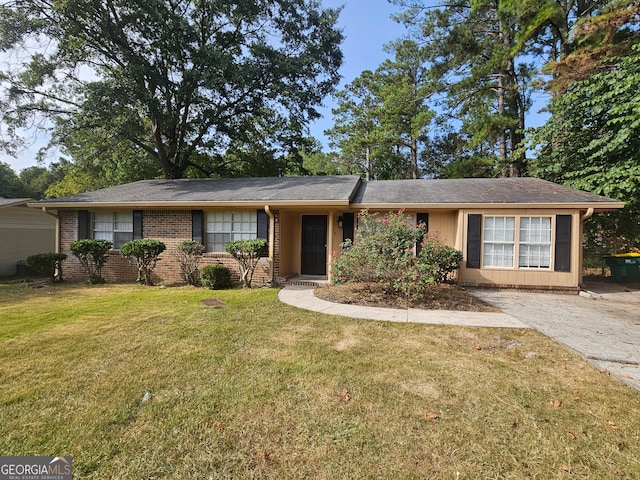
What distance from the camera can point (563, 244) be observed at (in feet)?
24.6

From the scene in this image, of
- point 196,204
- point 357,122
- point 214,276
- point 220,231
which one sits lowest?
point 214,276

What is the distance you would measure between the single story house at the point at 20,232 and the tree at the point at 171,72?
4284 mm

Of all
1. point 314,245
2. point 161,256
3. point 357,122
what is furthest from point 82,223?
point 357,122

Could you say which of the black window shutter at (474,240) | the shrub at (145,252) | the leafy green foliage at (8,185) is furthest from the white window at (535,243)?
the leafy green foliage at (8,185)

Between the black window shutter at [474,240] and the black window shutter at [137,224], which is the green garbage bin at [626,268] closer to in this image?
the black window shutter at [474,240]

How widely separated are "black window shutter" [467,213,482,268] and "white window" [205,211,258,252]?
6189 mm

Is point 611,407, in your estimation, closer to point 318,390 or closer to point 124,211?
point 318,390

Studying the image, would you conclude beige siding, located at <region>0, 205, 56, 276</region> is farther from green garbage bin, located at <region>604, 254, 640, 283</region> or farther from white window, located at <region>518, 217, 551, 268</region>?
green garbage bin, located at <region>604, 254, 640, 283</region>

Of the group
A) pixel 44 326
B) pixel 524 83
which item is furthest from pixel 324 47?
pixel 44 326

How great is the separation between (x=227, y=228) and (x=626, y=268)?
13.0m

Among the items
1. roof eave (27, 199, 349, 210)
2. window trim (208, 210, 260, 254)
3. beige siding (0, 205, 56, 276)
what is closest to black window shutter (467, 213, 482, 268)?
roof eave (27, 199, 349, 210)

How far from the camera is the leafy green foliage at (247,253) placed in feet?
25.3

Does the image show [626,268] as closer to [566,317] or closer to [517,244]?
[517,244]

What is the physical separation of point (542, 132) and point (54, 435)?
47.7 ft
